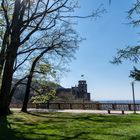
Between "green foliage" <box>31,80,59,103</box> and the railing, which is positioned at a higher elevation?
"green foliage" <box>31,80,59,103</box>

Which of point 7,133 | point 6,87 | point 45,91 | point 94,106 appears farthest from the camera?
point 94,106

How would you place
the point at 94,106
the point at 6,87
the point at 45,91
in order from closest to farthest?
the point at 6,87 → the point at 45,91 → the point at 94,106

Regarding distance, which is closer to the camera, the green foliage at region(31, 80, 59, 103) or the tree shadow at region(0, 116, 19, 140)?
the tree shadow at region(0, 116, 19, 140)

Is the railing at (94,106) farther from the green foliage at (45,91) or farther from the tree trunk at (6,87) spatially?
the tree trunk at (6,87)

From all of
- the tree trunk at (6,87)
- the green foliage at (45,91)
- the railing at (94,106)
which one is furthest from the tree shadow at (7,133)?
the railing at (94,106)

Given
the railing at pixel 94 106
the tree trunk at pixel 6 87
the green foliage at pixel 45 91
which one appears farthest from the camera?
the railing at pixel 94 106

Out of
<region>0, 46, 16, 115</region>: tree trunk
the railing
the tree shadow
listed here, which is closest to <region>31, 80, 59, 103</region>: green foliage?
the railing

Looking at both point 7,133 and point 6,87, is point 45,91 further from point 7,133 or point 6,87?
point 7,133

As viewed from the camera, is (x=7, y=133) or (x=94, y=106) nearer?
(x=7, y=133)

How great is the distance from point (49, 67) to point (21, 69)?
3.24 metres

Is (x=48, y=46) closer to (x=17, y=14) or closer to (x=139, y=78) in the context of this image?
(x=17, y=14)

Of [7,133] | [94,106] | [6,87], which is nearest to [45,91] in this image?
[94,106]

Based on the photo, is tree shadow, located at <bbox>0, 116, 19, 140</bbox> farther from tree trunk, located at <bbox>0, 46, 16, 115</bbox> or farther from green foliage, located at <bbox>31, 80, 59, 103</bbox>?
green foliage, located at <bbox>31, 80, 59, 103</bbox>

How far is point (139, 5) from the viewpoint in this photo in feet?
57.2
